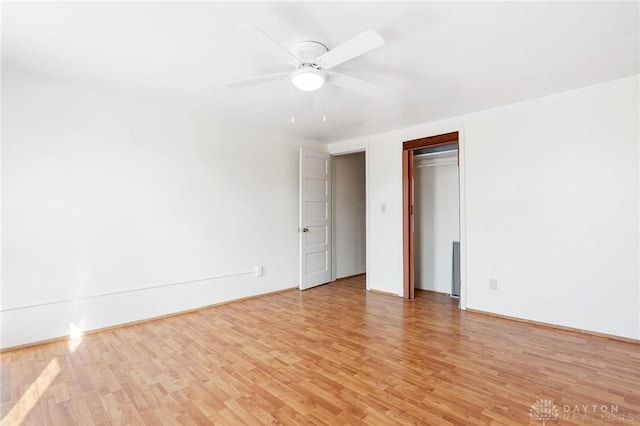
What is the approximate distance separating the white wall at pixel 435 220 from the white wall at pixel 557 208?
2.47 ft

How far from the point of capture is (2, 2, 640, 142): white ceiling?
184 cm

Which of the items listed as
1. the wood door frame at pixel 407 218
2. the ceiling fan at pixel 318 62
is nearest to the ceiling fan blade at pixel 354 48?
the ceiling fan at pixel 318 62

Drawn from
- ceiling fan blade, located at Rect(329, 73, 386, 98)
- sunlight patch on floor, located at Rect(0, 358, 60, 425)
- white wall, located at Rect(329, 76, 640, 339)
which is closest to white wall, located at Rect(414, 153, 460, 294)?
white wall, located at Rect(329, 76, 640, 339)

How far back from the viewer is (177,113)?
3619 mm

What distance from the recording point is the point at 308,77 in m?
2.20

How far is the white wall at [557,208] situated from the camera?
278cm

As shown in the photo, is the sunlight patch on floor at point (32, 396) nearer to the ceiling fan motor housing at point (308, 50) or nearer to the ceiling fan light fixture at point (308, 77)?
the ceiling fan light fixture at point (308, 77)

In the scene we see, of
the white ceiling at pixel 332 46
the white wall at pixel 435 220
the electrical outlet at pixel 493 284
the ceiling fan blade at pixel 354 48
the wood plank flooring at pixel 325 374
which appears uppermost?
the white ceiling at pixel 332 46

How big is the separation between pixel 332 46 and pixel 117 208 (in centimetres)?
270

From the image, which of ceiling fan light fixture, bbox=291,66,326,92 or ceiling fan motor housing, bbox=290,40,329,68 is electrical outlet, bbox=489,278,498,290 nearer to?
ceiling fan light fixture, bbox=291,66,326,92

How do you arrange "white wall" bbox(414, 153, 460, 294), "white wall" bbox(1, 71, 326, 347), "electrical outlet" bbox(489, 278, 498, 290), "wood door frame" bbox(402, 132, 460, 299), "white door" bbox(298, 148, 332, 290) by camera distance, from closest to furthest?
"white wall" bbox(1, 71, 326, 347), "electrical outlet" bbox(489, 278, 498, 290), "wood door frame" bbox(402, 132, 460, 299), "white wall" bbox(414, 153, 460, 294), "white door" bbox(298, 148, 332, 290)

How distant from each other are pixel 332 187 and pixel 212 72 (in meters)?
3.15

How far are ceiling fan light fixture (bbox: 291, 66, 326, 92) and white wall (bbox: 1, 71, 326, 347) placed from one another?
207cm

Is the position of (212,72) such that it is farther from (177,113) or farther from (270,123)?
(270,123)
